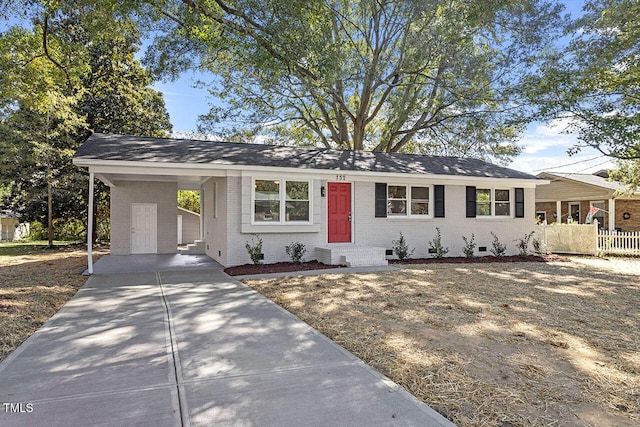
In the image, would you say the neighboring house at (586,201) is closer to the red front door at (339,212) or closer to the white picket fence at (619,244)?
the white picket fence at (619,244)

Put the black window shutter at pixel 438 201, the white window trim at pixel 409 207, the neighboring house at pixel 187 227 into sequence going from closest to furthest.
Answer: the white window trim at pixel 409 207, the black window shutter at pixel 438 201, the neighboring house at pixel 187 227

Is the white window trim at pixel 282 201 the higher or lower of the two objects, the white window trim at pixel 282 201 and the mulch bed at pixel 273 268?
the higher

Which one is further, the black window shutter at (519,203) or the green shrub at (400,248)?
the black window shutter at (519,203)

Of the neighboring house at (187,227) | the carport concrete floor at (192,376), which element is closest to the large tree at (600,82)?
the carport concrete floor at (192,376)

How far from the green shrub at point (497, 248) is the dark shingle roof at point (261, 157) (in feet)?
7.48

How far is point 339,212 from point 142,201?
7229 mm

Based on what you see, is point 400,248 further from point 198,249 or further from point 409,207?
point 198,249

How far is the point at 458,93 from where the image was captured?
15.2 meters

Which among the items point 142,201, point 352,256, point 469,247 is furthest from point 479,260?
point 142,201

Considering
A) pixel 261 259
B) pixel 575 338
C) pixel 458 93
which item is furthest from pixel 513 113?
pixel 575 338

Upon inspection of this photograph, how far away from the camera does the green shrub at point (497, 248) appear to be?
45.0 feet

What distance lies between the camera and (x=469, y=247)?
1357cm

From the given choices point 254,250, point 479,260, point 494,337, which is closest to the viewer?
point 494,337

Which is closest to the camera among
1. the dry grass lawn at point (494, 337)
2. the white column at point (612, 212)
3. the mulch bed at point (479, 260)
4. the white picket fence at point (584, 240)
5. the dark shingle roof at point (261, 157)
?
the dry grass lawn at point (494, 337)
